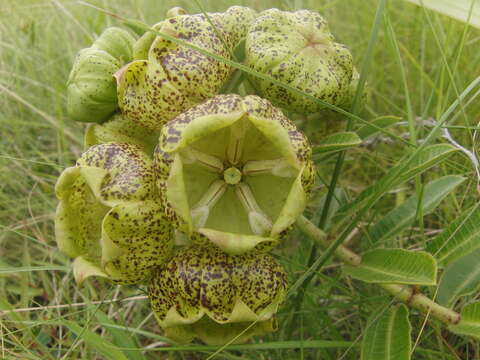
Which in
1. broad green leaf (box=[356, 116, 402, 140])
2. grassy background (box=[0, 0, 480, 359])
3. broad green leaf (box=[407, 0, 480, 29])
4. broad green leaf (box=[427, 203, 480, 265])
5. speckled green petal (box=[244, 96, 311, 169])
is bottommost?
grassy background (box=[0, 0, 480, 359])

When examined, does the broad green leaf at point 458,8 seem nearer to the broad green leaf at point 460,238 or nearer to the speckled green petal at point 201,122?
the broad green leaf at point 460,238

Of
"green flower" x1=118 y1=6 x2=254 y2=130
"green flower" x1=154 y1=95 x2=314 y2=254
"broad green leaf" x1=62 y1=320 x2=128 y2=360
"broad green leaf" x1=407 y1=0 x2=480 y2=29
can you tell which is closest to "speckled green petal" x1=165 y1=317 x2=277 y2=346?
"broad green leaf" x1=62 y1=320 x2=128 y2=360

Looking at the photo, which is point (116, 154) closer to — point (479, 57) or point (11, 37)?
point (479, 57)

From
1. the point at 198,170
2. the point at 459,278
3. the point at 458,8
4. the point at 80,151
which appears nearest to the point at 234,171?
the point at 198,170

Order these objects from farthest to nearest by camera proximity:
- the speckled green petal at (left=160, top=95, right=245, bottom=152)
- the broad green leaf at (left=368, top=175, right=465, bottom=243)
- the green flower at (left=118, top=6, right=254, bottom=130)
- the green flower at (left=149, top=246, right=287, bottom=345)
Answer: the broad green leaf at (left=368, top=175, right=465, bottom=243), the green flower at (left=118, top=6, right=254, bottom=130), the green flower at (left=149, top=246, right=287, bottom=345), the speckled green petal at (left=160, top=95, right=245, bottom=152)

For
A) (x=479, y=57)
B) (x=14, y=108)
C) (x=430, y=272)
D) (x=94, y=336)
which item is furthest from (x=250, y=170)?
(x=14, y=108)

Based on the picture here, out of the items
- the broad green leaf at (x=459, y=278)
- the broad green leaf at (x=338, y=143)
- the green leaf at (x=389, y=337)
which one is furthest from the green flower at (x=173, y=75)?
the broad green leaf at (x=459, y=278)

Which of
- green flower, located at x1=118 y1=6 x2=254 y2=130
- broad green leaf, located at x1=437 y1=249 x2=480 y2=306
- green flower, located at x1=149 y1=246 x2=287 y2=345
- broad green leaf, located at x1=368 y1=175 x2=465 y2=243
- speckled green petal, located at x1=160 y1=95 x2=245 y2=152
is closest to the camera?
speckled green petal, located at x1=160 y1=95 x2=245 y2=152

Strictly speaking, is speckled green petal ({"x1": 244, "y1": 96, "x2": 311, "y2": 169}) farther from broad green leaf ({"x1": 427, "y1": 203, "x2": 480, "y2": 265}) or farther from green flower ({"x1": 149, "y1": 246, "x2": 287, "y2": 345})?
broad green leaf ({"x1": 427, "y1": 203, "x2": 480, "y2": 265})
